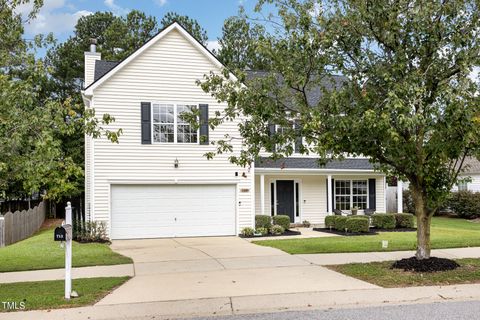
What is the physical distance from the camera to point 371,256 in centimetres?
1266

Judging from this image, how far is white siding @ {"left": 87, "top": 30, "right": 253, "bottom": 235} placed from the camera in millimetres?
18156

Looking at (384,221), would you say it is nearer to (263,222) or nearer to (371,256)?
(263,222)

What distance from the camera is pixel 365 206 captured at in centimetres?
2406

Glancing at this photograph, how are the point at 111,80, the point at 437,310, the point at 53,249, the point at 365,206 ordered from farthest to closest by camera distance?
1. the point at 365,206
2. the point at 111,80
3. the point at 53,249
4. the point at 437,310

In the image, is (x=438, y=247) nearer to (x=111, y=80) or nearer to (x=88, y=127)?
(x=88, y=127)

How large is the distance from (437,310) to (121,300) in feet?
16.6

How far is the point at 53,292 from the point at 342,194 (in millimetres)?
17316

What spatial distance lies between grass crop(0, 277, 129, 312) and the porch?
12228 mm

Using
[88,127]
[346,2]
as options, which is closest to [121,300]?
[88,127]

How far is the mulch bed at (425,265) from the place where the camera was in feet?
33.8

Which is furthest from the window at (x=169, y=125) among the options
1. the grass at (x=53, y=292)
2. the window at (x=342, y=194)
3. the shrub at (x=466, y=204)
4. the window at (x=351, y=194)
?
the shrub at (x=466, y=204)

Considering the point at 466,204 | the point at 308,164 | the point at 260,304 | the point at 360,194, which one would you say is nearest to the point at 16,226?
the point at 308,164

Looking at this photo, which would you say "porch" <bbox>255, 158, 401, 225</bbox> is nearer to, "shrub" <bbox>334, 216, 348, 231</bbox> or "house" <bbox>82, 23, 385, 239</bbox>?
"shrub" <bbox>334, 216, 348, 231</bbox>

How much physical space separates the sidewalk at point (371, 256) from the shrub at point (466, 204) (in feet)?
51.2
